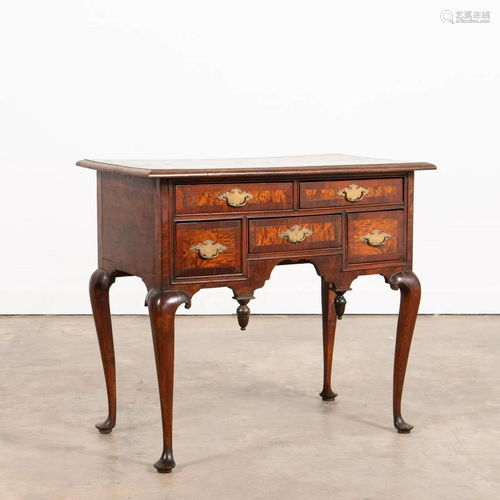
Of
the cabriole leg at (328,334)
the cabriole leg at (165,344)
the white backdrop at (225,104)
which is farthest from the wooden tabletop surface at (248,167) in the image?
the white backdrop at (225,104)

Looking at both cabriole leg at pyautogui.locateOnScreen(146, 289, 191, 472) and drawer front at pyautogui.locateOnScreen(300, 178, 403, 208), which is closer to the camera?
cabriole leg at pyautogui.locateOnScreen(146, 289, 191, 472)

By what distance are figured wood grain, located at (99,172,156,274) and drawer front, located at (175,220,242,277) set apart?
0.35 feet

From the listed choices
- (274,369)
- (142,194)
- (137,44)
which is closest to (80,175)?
(137,44)

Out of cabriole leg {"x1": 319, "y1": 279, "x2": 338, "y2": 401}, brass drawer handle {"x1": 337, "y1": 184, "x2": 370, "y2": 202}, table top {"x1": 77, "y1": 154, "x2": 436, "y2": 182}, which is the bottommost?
cabriole leg {"x1": 319, "y1": 279, "x2": 338, "y2": 401}

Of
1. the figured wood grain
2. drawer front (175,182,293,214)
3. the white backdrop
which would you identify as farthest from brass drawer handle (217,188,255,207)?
the white backdrop

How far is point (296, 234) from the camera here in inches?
150

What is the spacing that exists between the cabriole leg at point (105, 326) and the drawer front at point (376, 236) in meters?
1.01

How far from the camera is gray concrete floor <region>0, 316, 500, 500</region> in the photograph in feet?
11.7

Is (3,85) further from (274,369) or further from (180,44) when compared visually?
(274,369)

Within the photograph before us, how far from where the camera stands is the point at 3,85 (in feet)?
21.0

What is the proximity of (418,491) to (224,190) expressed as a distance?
51.2 inches

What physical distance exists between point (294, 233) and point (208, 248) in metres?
0.38

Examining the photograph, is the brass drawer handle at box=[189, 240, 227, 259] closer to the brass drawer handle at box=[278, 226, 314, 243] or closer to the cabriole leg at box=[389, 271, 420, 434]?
the brass drawer handle at box=[278, 226, 314, 243]

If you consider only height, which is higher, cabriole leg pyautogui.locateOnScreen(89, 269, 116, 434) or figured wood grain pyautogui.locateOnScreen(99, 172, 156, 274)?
figured wood grain pyautogui.locateOnScreen(99, 172, 156, 274)
